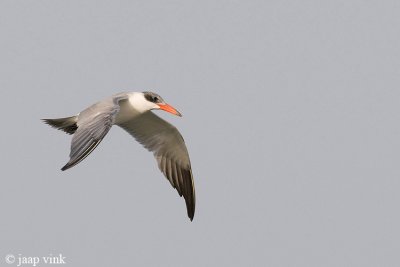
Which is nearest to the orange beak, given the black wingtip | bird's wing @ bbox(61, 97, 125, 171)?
bird's wing @ bbox(61, 97, 125, 171)

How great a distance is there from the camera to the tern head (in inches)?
427

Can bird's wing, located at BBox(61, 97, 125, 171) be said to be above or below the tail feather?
below

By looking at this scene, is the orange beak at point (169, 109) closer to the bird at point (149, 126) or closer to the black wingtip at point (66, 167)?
the bird at point (149, 126)

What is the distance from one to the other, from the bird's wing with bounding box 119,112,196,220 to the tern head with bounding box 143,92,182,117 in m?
0.71

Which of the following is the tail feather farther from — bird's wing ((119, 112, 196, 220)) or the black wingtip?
the black wingtip

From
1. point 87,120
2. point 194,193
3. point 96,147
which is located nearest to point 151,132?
point 194,193

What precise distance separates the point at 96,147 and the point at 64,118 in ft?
9.56

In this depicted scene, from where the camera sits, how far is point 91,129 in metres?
8.66

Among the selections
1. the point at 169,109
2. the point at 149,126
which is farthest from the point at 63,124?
the point at 169,109

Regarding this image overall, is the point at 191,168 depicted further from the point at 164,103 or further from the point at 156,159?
the point at 164,103

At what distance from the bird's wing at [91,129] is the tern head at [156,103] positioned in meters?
0.93

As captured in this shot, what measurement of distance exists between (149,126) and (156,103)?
2.70 feet

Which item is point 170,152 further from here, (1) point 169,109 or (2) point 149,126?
(1) point 169,109

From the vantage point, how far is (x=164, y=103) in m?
11.0
